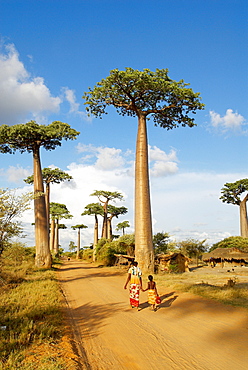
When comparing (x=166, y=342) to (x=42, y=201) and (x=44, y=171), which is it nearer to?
(x=42, y=201)

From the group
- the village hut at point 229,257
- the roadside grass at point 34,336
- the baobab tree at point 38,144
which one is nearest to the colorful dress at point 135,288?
the roadside grass at point 34,336

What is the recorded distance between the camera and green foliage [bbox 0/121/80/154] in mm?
18453

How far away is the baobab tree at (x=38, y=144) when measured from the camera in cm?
1856

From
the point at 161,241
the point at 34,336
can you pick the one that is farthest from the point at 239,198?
the point at 34,336

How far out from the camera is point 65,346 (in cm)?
439

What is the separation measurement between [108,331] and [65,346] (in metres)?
1.15

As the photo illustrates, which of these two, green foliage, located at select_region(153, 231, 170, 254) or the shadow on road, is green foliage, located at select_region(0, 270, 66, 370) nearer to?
the shadow on road

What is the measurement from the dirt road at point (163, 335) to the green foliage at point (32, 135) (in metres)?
13.4

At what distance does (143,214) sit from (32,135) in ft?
32.6

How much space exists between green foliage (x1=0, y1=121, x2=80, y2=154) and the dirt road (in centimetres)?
1340

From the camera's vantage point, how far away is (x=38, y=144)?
1992 centimetres

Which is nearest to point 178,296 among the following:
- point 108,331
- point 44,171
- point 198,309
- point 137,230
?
point 198,309

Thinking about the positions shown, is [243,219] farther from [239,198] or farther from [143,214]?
[143,214]

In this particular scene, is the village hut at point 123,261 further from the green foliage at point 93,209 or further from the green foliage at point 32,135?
the green foliage at point 93,209
